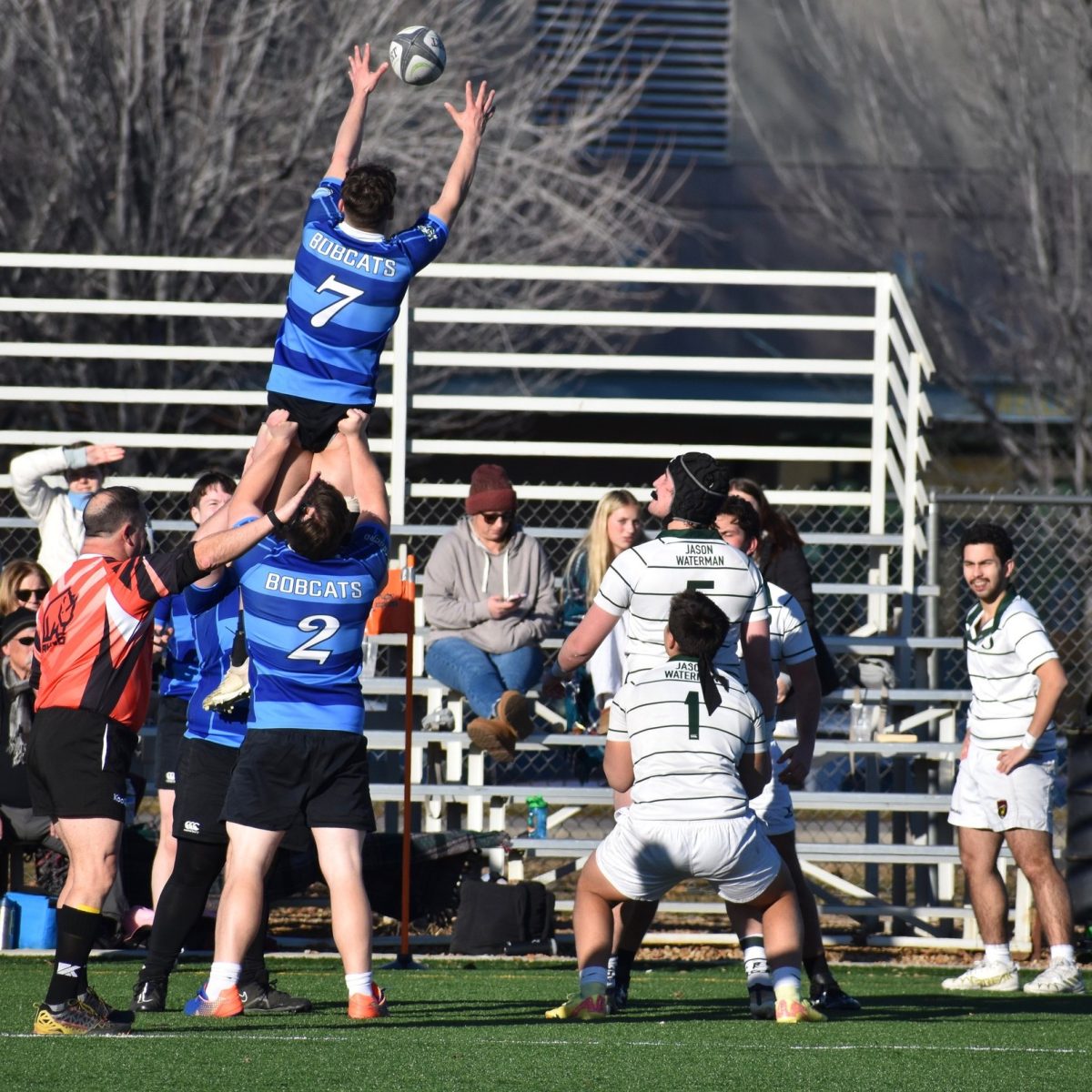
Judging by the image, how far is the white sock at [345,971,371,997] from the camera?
6.07 m

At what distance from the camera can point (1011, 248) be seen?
682 inches

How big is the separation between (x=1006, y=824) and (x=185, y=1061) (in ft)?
14.2

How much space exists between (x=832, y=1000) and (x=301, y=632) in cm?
252

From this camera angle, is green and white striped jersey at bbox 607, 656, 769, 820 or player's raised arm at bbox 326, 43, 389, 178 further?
player's raised arm at bbox 326, 43, 389, 178

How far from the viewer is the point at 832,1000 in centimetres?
698

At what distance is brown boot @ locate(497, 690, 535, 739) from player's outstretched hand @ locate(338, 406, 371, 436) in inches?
101

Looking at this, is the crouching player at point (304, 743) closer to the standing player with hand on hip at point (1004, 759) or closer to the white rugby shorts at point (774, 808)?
the white rugby shorts at point (774, 808)

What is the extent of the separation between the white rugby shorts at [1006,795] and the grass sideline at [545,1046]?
814 millimetres

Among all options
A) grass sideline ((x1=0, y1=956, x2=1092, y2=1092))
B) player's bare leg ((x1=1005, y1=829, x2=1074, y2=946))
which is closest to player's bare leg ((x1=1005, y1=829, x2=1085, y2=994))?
player's bare leg ((x1=1005, y1=829, x2=1074, y2=946))

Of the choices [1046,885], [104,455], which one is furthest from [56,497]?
[1046,885]

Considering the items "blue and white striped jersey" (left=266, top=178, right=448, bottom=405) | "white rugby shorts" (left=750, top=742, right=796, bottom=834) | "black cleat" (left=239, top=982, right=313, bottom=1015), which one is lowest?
"black cleat" (left=239, top=982, right=313, bottom=1015)

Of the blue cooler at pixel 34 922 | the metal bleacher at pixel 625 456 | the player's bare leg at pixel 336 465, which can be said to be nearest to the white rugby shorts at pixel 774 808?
the player's bare leg at pixel 336 465

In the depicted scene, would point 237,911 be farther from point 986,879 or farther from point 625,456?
point 625,456

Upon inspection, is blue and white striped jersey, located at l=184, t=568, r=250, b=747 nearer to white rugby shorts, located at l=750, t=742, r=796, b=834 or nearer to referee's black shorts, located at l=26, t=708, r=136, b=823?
referee's black shorts, located at l=26, t=708, r=136, b=823
